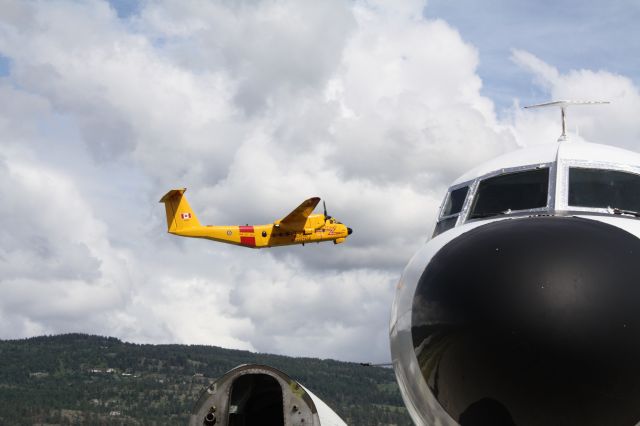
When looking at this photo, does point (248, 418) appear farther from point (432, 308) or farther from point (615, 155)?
point (615, 155)

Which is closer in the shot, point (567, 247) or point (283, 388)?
point (567, 247)

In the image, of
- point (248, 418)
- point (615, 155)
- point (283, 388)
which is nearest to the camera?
point (283, 388)

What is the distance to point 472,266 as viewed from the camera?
25.8 feet

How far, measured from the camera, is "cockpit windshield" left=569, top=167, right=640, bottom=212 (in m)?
10.0

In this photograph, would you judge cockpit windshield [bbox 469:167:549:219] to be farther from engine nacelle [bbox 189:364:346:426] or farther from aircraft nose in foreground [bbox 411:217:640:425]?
engine nacelle [bbox 189:364:346:426]

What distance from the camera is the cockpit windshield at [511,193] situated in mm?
10203

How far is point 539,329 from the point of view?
7.15 meters

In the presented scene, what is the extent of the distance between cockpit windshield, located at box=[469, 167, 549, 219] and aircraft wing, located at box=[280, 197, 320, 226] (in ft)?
290

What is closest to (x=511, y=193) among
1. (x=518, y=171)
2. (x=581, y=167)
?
(x=518, y=171)

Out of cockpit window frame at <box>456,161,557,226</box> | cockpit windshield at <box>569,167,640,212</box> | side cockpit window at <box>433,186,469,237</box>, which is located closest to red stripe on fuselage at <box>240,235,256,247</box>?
side cockpit window at <box>433,186,469,237</box>

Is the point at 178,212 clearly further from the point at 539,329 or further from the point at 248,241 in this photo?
the point at 539,329

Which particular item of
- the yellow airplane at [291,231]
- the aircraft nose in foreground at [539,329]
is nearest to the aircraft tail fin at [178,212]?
the yellow airplane at [291,231]

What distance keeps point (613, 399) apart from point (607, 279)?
2.81 feet

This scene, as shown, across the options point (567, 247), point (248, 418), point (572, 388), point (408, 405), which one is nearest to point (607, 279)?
point (567, 247)
